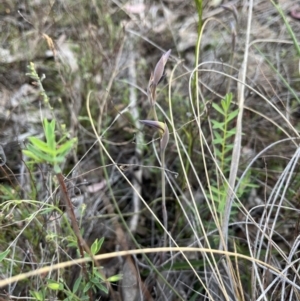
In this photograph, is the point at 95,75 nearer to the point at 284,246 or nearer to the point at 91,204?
the point at 91,204

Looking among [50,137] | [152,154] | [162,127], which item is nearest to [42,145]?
[50,137]

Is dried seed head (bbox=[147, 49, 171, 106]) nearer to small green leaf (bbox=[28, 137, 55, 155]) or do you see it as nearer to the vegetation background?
the vegetation background

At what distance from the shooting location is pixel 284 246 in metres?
1.33

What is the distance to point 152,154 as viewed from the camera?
62.0 inches

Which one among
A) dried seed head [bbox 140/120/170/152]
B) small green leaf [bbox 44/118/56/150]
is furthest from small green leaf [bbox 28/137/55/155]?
dried seed head [bbox 140/120/170/152]

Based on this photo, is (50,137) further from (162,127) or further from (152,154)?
(152,154)

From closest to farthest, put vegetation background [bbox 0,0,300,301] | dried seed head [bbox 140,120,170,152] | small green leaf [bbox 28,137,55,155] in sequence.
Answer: small green leaf [bbox 28,137,55,155] < dried seed head [bbox 140,120,170,152] < vegetation background [bbox 0,0,300,301]

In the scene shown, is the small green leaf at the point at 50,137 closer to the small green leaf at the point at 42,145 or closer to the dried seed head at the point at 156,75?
the small green leaf at the point at 42,145

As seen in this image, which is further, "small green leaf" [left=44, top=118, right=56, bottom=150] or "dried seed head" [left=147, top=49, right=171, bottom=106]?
"dried seed head" [left=147, top=49, right=171, bottom=106]

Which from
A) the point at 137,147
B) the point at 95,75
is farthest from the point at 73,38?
the point at 137,147

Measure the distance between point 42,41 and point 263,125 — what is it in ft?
3.37

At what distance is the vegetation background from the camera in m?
1.10

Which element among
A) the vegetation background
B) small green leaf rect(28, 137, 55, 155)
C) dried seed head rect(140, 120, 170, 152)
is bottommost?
the vegetation background

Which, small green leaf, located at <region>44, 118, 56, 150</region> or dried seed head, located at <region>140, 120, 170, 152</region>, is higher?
small green leaf, located at <region>44, 118, 56, 150</region>
